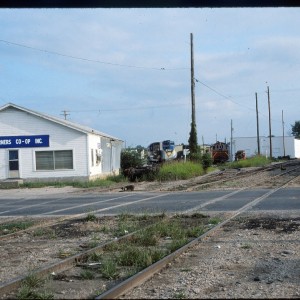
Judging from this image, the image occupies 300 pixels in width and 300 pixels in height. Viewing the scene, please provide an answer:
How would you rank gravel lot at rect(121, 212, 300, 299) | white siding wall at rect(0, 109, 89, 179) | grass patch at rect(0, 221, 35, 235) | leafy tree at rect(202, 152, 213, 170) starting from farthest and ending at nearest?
leafy tree at rect(202, 152, 213, 170) < white siding wall at rect(0, 109, 89, 179) < grass patch at rect(0, 221, 35, 235) < gravel lot at rect(121, 212, 300, 299)

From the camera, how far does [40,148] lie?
38031mm

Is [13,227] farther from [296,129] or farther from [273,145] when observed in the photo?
[296,129]

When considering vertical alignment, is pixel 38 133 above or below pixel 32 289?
above

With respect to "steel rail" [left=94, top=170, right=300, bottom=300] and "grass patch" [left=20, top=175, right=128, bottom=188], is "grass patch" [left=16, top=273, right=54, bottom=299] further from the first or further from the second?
"grass patch" [left=20, top=175, right=128, bottom=188]

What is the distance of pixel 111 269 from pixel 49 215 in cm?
1041

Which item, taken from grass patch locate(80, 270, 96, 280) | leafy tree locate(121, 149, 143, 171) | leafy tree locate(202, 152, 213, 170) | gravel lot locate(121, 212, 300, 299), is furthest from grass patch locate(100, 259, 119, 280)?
leafy tree locate(121, 149, 143, 171)

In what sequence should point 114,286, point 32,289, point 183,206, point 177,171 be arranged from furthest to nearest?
point 177,171
point 183,206
point 32,289
point 114,286

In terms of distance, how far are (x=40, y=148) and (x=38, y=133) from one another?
1.06m

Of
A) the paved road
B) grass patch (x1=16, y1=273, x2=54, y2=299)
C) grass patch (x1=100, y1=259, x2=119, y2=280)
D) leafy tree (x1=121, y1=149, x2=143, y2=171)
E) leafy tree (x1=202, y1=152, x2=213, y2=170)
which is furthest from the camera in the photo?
leafy tree (x1=121, y1=149, x2=143, y2=171)

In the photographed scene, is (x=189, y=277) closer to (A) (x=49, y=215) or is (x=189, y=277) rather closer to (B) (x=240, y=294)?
(B) (x=240, y=294)

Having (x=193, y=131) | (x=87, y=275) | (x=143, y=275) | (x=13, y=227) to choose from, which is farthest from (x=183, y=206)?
(x=193, y=131)

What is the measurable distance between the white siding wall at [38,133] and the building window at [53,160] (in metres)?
0.30

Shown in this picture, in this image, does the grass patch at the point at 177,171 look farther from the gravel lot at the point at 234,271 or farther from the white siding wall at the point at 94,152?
the gravel lot at the point at 234,271

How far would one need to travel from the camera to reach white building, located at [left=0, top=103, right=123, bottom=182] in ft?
125
